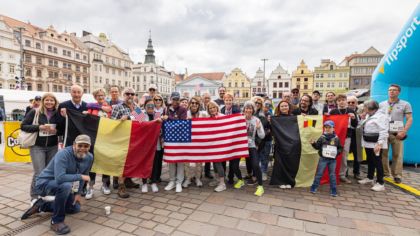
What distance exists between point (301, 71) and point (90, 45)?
Answer: 54868 mm

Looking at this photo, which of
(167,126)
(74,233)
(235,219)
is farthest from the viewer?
(167,126)

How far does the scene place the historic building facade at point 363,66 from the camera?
5359cm

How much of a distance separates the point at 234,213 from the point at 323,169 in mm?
2073

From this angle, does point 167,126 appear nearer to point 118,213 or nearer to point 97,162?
point 97,162

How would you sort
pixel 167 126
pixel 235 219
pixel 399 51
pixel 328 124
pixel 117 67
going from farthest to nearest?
pixel 117 67 → pixel 399 51 → pixel 167 126 → pixel 328 124 → pixel 235 219

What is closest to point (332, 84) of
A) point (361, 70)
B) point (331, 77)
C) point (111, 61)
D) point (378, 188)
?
point (331, 77)

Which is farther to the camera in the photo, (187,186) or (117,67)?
(117,67)

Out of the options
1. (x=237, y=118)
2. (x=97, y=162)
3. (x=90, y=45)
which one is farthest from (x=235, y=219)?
(x=90, y=45)

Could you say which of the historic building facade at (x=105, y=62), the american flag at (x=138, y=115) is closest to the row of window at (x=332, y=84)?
the historic building facade at (x=105, y=62)

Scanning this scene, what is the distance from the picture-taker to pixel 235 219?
335 centimetres

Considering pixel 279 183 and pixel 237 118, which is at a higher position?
pixel 237 118

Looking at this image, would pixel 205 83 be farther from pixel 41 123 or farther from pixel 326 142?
pixel 41 123

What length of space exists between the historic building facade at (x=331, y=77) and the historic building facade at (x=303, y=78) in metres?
1.36

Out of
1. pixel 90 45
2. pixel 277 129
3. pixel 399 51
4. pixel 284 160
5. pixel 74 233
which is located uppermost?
pixel 90 45
